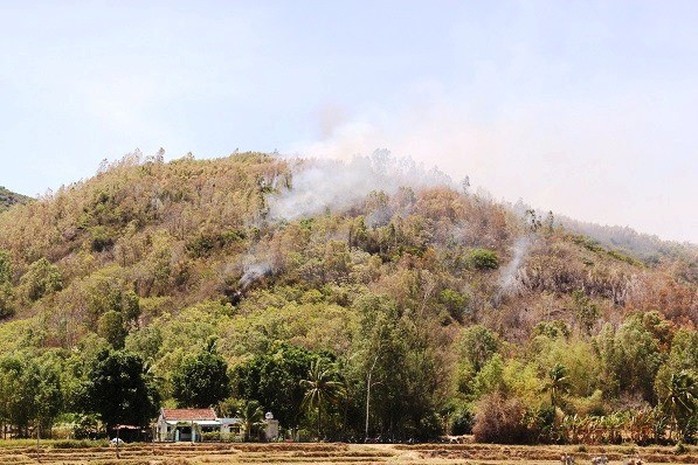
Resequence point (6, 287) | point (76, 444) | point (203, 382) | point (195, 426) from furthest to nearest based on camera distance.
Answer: point (6, 287), point (203, 382), point (195, 426), point (76, 444)

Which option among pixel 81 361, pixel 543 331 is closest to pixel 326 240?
pixel 543 331

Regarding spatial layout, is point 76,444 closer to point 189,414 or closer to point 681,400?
point 189,414

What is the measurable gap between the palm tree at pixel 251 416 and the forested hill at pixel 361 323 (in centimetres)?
403

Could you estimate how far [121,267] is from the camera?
595 feet

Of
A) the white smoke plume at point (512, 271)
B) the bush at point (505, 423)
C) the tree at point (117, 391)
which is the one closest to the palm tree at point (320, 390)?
the bush at point (505, 423)

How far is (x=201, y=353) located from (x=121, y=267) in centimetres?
8081

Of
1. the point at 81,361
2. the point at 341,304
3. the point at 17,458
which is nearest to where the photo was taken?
the point at 17,458

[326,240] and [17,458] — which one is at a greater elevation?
[326,240]

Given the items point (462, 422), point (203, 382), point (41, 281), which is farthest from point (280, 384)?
point (41, 281)

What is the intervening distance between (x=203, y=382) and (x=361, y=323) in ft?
65.2

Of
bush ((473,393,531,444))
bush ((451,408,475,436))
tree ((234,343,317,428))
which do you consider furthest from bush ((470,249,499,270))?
bush ((473,393,531,444))

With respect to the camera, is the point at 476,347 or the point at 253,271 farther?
the point at 253,271

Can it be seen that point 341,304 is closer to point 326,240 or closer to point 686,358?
point 326,240

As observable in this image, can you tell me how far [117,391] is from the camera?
90812 mm
